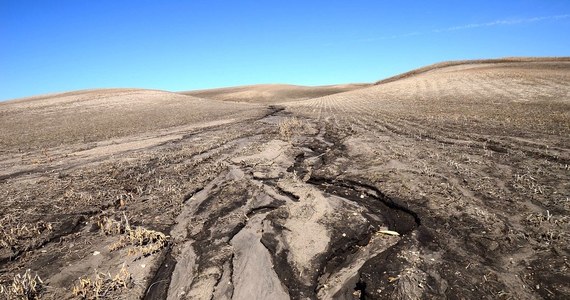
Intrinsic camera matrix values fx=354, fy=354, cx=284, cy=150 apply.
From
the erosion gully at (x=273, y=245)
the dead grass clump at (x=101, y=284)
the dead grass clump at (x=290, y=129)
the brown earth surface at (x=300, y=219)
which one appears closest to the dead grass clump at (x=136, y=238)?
the brown earth surface at (x=300, y=219)

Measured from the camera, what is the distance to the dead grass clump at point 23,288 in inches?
161

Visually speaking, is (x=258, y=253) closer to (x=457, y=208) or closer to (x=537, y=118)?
(x=457, y=208)

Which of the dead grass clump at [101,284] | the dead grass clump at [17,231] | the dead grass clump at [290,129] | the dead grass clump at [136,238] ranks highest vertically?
the dead grass clump at [290,129]

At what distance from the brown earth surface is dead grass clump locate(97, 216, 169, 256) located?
0.03 metres

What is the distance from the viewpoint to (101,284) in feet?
14.0

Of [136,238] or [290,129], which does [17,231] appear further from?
→ [290,129]

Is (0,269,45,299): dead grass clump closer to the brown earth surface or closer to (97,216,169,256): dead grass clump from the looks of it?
the brown earth surface

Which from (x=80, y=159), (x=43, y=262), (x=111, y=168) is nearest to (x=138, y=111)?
(x=80, y=159)

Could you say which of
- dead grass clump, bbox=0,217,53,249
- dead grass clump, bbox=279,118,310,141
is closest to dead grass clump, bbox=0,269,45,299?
dead grass clump, bbox=0,217,53,249

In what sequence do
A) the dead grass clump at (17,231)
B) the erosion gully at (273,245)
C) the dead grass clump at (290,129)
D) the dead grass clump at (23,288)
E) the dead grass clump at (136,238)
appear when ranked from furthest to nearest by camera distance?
the dead grass clump at (290,129)
the dead grass clump at (17,231)
the dead grass clump at (136,238)
the erosion gully at (273,245)
the dead grass clump at (23,288)

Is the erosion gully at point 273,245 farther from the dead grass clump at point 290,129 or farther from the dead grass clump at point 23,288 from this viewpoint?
the dead grass clump at point 290,129

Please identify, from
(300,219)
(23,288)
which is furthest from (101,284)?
(300,219)

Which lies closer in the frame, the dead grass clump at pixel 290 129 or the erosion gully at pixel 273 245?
the erosion gully at pixel 273 245

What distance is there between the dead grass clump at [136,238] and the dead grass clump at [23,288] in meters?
0.98
